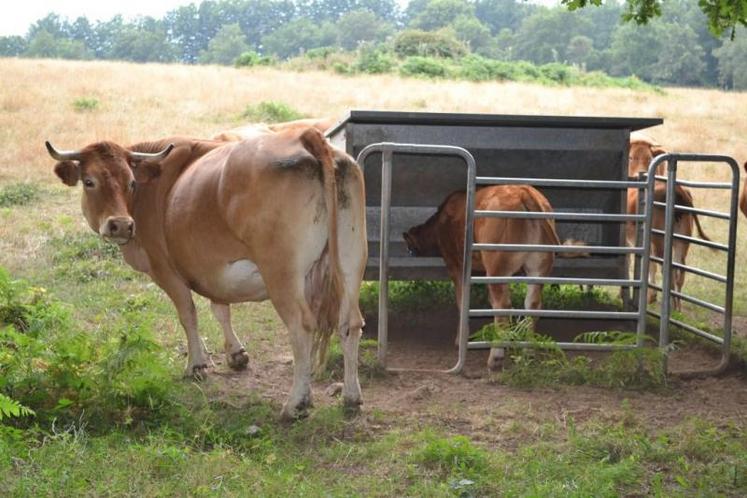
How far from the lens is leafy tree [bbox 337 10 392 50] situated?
88.4 meters

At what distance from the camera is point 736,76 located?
66875 millimetres

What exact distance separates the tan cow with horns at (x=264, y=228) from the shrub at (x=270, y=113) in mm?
17226

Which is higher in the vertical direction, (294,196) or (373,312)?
(294,196)

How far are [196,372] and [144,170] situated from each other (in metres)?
1.60

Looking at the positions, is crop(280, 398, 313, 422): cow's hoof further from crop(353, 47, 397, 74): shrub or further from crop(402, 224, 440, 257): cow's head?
crop(353, 47, 397, 74): shrub

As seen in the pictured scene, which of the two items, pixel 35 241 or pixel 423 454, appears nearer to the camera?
pixel 423 454

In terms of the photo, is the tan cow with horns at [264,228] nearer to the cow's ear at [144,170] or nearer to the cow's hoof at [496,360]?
the cow's ear at [144,170]

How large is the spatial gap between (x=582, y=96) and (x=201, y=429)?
30.0 metres

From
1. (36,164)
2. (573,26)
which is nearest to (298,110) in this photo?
(36,164)

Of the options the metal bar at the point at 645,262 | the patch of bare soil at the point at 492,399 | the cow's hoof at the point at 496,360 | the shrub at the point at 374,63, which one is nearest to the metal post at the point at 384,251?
the patch of bare soil at the point at 492,399

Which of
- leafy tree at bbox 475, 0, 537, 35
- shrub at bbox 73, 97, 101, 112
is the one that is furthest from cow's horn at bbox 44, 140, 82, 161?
leafy tree at bbox 475, 0, 537, 35

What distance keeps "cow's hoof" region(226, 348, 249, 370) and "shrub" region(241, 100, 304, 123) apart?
17.0 metres

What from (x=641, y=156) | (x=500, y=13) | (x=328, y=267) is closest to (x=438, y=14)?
(x=500, y=13)

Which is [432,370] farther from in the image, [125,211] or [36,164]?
[36,164]
